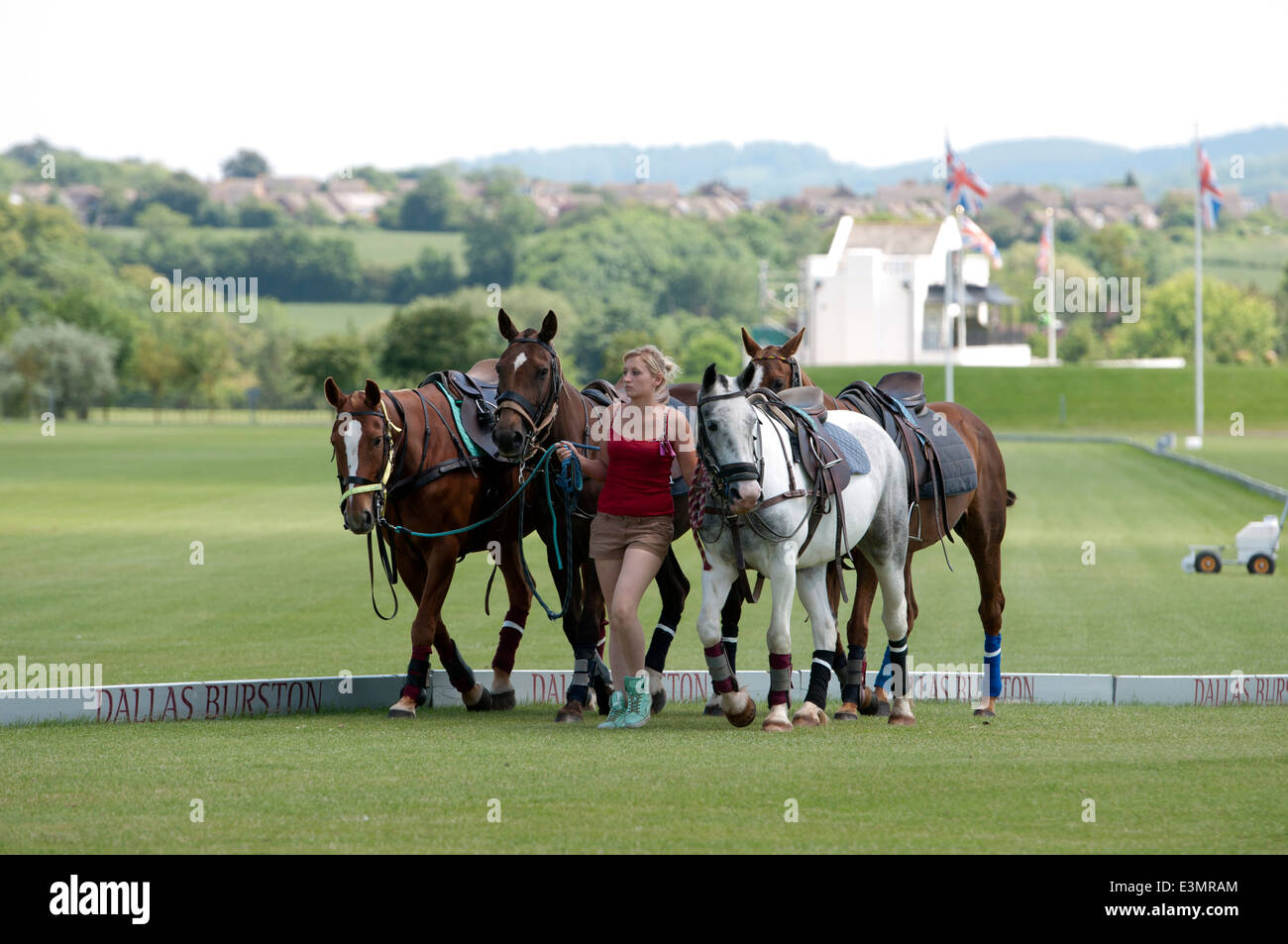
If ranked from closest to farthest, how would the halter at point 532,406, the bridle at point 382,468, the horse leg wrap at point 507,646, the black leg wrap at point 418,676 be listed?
the halter at point 532,406, the bridle at point 382,468, the black leg wrap at point 418,676, the horse leg wrap at point 507,646

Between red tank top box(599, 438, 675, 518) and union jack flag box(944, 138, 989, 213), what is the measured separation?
43471mm

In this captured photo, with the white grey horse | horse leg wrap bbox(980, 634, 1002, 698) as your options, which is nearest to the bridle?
the white grey horse

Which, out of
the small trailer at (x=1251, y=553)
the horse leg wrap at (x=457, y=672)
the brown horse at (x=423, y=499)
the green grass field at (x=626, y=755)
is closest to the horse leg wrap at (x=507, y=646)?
the brown horse at (x=423, y=499)

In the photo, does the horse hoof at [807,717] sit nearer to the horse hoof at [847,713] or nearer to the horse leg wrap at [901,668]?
the horse hoof at [847,713]

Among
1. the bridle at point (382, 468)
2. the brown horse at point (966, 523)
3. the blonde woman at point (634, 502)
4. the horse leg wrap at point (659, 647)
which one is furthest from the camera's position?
the brown horse at point (966, 523)

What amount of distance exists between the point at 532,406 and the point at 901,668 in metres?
2.81

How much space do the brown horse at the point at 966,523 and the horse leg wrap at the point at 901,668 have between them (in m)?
0.23

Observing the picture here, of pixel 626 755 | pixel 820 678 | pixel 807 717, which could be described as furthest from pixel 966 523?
pixel 626 755

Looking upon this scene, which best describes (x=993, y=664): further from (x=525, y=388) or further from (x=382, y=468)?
(x=382, y=468)

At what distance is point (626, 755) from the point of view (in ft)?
28.1

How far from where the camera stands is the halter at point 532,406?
31.5 ft

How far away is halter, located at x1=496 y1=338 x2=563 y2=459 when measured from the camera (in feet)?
31.5
